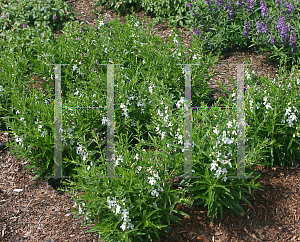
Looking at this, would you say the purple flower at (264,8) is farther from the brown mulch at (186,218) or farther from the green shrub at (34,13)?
the green shrub at (34,13)

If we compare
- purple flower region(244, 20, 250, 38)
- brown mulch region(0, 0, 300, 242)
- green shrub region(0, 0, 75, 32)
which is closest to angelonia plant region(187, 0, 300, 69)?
purple flower region(244, 20, 250, 38)

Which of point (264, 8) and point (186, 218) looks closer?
point (186, 218)

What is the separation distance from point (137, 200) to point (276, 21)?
409 cm

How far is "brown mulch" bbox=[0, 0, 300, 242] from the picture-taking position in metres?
3.15

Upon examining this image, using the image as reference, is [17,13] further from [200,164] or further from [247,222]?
[247,222]

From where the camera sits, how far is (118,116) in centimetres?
391

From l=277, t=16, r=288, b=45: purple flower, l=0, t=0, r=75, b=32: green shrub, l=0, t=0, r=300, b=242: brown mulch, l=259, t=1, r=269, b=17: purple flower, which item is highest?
l=0, t=0, r=75, b=32: green shrub

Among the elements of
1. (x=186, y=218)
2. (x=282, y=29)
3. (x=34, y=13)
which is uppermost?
(x=34, y=13)

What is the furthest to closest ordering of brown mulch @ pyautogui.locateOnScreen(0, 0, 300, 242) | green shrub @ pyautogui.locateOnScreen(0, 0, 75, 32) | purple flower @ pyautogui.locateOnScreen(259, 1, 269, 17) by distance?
green shrub @ pyautogui.locateOnScreen(0, 0, 75, 32) < purple flower @ pyautogui.locateOnScreen(259, 1, 269, 17) < brown mulch @ pyautogui.locateOnScreen(0, 0, 300, 242)

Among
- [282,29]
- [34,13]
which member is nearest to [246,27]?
[282,29]

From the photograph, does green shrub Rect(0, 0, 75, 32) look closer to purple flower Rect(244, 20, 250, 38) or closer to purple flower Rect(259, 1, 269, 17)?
purple flower Rect(244, 20, 250, 38)

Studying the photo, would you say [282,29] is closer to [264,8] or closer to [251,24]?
[264,8]

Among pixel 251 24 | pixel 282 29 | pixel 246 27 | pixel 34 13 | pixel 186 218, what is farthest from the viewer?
pixel 34 13

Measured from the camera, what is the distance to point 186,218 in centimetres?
326
